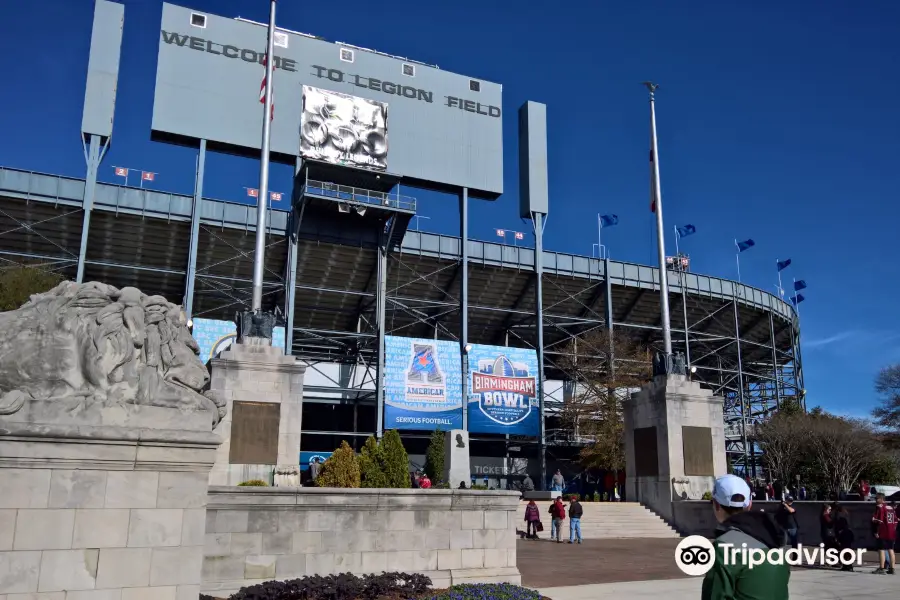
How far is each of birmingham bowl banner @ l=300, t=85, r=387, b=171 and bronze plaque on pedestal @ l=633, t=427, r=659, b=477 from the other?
2417cm

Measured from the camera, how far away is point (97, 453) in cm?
745

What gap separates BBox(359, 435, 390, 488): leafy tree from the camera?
18812mm

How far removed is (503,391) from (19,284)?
26904 millimetres

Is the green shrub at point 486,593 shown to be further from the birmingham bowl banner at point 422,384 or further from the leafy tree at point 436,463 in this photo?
the birmingham bowl banner at point 422,384

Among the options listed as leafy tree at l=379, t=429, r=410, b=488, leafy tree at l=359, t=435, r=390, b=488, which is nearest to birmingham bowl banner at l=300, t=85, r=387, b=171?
leafy tree at l=359, t=435, r=390, b=488

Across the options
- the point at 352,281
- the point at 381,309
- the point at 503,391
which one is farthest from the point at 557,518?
the point at 352,281

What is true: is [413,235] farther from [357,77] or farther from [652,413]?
[652,413]

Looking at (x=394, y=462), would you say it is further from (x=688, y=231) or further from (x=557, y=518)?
(x=688, y=231)

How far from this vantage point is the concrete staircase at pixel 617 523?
25078mm

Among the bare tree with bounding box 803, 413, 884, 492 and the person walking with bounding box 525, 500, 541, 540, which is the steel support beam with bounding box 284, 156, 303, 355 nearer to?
the person walking with bounding box 525, 500, 541, 540

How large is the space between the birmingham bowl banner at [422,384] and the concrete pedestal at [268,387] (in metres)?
19.8

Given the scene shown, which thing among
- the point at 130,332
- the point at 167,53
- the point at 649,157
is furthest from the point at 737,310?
the point at 130,332

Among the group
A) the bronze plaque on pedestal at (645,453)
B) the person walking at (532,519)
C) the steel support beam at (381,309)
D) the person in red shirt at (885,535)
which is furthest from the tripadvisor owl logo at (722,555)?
the steel support beam at (381,309)

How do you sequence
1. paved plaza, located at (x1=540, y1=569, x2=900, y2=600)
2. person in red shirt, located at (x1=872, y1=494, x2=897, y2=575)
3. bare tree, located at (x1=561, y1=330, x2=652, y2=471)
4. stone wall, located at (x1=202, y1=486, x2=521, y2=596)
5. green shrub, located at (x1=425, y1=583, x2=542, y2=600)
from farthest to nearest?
bare tree, located at (x1=561, y1=330, x2=652, y2=471) < person in red shirt, located at (x1=872, y1=494, x2=897, y2=575) < paved plaza, located at (x1=540, y1=569, x2=900, y2=600) < stone wall, located at (x1=202, y1=486, x2=521, y2=596) < green shrub, located at (x1=425, y1=583, x2=542, y2=600)
